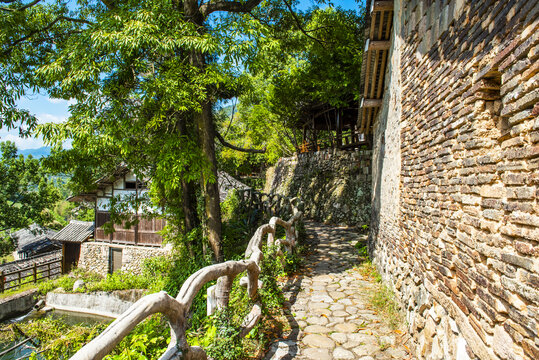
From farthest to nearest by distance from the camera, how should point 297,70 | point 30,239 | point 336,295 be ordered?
point 30,239, point 297,70, point 336,295

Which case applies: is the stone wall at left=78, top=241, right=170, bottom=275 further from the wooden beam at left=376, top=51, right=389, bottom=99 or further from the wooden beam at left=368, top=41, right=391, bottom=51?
the wooden beam at left=368, top=41, right=391, bottom=51

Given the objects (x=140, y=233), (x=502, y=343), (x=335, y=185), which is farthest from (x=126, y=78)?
(x=140, y=233)

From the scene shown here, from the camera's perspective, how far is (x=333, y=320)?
4.43 m

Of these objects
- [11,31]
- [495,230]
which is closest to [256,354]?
[495,230]

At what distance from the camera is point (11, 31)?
6816 millimetres

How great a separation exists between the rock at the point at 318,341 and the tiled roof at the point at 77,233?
17764mm

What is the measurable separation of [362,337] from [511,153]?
296 cm

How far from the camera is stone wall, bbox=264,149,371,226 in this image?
12508 millimetres

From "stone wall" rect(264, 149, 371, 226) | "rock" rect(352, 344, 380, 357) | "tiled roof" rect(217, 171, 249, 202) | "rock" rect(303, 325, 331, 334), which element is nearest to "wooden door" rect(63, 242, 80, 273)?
"tiled roof" rect(217, 171, 249, 202)

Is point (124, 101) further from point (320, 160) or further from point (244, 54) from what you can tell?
point (320, 160)

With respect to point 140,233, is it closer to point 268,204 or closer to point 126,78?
point 268,204

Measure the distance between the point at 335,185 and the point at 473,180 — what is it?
11670 mm

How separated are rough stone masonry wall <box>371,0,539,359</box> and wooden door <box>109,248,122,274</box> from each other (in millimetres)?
15744

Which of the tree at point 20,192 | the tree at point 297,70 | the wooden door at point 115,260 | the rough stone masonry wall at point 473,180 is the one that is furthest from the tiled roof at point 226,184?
the tree at point 20,192
